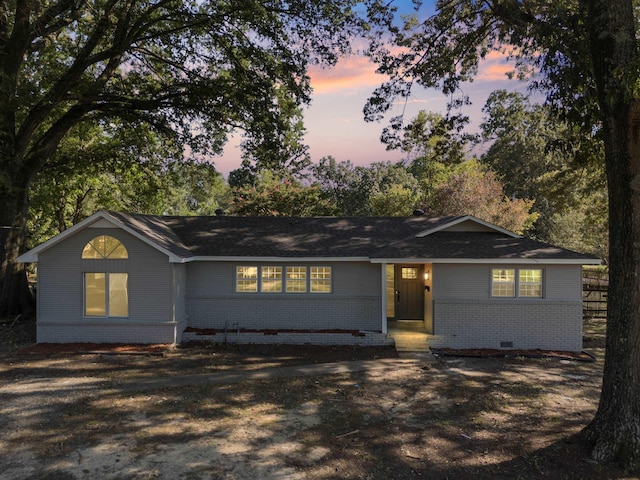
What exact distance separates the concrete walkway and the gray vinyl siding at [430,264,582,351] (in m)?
2.07

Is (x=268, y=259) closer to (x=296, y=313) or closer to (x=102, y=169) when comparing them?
(x=296, y=313)

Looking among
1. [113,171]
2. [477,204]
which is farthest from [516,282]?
[113,171]

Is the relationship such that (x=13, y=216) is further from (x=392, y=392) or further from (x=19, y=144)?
(x=392, y=392)

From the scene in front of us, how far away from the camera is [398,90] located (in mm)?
14086

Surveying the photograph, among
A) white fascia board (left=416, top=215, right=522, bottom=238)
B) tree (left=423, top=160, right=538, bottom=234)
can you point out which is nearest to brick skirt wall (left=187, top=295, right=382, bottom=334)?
white fascia board (left=416, top=215, right=522, bottom=238)

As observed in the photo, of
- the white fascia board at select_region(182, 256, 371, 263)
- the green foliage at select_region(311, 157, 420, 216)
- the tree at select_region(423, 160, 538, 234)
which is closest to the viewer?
the white fascia board at select_region(182, 256, 371, 263)

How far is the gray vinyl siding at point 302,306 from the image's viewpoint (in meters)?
14.7

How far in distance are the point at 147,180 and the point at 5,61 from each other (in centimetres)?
911

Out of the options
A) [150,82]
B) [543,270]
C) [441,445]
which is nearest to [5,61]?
[150,82]

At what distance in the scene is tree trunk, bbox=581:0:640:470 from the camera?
6465 millimetres

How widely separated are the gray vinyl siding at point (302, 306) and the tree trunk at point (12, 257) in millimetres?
7754

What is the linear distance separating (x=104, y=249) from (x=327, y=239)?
304 inches

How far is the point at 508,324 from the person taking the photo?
13539 millimetres

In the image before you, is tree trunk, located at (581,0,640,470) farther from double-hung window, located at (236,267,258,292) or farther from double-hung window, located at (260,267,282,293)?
double-hung window, located at (236,267,258,292)
